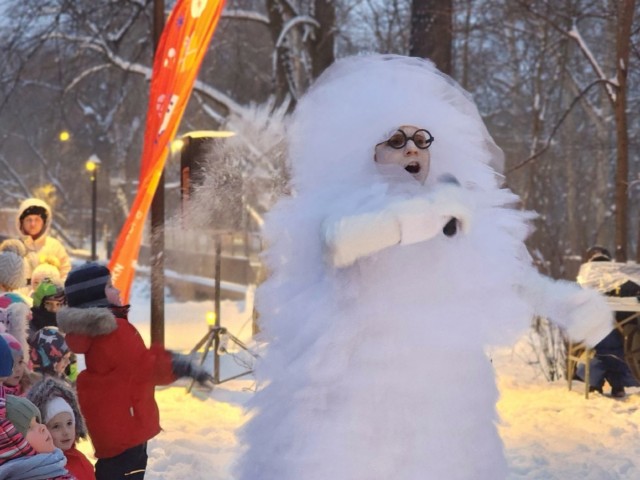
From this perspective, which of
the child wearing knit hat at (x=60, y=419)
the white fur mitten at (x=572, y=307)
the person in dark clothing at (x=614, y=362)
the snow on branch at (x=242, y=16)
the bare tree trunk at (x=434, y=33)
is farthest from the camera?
the snow on branch at (x=242, y=16)

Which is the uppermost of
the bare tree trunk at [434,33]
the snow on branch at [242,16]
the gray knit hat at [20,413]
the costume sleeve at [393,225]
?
the snow on branch at [242,16]

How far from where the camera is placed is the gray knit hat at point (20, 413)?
2.78 m

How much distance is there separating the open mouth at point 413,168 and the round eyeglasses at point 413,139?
0.07 m

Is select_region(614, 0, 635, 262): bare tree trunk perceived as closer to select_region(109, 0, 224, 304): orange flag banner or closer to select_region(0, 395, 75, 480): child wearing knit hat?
select_region(109, 0, 224, 304): orange flag banner

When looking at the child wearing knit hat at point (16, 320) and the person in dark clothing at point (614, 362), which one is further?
the person in dark clothing at point (614, 362)

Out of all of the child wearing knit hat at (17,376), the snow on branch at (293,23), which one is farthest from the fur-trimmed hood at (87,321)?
the snow on branch at (293,23)

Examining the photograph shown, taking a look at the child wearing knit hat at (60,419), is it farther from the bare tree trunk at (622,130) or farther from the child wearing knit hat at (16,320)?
the bare tree trunk at (622,130)

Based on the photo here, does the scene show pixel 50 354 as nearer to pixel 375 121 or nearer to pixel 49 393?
pixel 49 393

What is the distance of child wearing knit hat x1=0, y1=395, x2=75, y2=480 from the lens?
2.57 meters

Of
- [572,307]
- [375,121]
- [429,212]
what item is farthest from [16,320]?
[572,307]

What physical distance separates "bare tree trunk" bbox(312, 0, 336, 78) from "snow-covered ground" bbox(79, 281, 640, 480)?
5.25m

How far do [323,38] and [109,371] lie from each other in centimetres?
921

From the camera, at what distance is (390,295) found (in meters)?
2.86

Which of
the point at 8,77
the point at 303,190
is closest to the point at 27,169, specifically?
the point at 8,77
